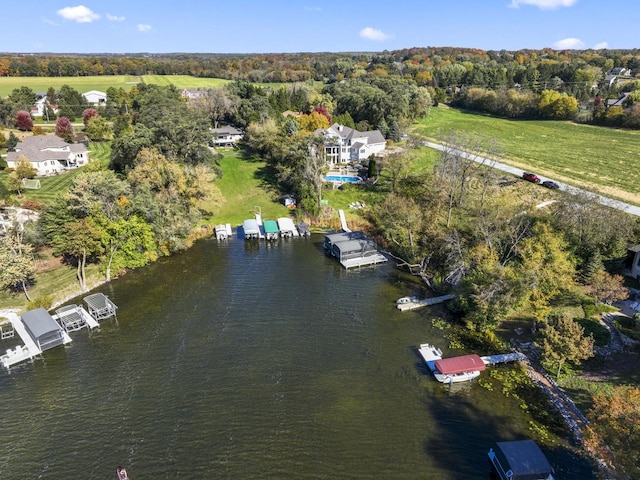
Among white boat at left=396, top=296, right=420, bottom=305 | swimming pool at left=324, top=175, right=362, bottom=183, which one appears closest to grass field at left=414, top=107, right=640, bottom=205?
swimming pool at left=324, top=175, right=362, bottom=183

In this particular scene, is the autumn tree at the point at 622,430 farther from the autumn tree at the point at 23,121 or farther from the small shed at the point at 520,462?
the autumn tree at the point at 23,121

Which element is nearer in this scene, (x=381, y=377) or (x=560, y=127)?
(x=381, y=377)

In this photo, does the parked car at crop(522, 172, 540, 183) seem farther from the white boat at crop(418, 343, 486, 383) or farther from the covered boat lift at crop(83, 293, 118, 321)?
the covered boat lift at crop(83, 293, 118, 321)

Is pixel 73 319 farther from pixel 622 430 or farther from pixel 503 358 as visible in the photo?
pixel 622 430

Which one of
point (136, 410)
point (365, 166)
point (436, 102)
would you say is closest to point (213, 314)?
point (136, 410)

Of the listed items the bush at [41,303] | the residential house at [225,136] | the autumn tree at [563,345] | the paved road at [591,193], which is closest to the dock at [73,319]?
the bush at [41,303]

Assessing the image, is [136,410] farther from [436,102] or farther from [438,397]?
[436,102]

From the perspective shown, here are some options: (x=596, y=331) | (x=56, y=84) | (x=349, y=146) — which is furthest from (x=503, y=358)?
(x=56, y=84)
